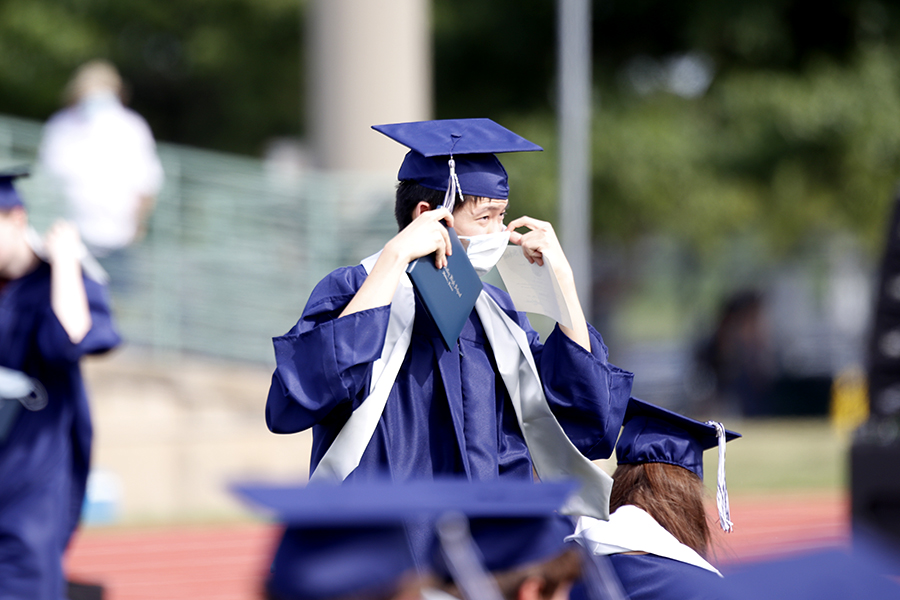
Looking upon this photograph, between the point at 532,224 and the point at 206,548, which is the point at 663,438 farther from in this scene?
the point at 206,548

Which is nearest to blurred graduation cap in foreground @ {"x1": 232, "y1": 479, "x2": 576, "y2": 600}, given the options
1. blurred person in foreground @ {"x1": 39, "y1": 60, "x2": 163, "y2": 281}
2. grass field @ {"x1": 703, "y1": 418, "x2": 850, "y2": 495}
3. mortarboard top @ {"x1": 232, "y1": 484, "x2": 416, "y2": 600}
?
mortarboard top @ {"x1": 232, "y1": 484, "x2": 416, "y2": 600}

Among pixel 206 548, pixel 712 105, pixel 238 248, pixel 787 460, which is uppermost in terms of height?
pixel 712 105

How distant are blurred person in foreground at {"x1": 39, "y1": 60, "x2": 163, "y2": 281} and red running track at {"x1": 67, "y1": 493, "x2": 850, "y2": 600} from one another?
2.29 meters

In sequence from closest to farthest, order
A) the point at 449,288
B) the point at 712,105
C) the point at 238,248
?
the point at 449,288, the point at 238,248, the point at 712,105

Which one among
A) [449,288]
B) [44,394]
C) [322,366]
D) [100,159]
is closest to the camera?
[322,366]

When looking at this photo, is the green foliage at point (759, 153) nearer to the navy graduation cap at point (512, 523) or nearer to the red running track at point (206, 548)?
the red running track at point (206, 548)

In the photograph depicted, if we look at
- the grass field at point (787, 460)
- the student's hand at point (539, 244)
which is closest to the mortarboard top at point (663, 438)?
the student's hand at point (539, 244)

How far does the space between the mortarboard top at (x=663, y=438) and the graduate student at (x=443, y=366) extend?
12cm

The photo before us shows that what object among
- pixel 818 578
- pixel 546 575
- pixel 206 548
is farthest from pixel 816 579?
pixel 206 548

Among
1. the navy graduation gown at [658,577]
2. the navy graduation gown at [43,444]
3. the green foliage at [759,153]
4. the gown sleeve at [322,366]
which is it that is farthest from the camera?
the green foliage at [759,153]

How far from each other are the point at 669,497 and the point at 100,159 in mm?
6962

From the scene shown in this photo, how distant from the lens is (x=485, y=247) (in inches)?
101

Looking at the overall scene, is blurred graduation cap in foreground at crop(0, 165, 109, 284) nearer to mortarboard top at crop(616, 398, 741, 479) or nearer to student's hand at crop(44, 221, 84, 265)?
student's hand at crop(44, 221, 84, 265)

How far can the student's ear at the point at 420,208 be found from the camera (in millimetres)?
2547
